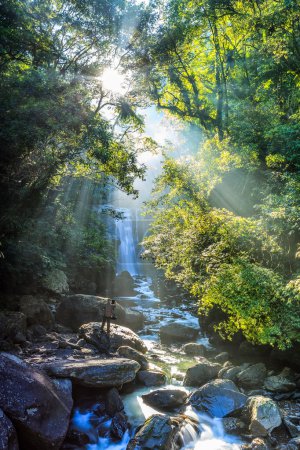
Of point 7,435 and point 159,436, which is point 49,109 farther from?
point 159,436

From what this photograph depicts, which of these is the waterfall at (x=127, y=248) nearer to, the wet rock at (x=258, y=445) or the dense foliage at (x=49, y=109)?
the dense foliage at (x=49, y=109)

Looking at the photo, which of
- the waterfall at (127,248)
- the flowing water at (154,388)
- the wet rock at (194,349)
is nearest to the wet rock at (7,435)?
the flowing water at (154,388)

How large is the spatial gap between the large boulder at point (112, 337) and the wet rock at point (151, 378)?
1.65m

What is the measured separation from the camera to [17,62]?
13461mm

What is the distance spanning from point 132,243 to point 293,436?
3562cm

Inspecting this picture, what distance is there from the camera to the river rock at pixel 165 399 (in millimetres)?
8527

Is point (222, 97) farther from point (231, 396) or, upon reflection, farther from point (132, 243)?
point (132, 243)

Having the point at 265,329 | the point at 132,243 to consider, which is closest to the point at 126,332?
the point at 265,329

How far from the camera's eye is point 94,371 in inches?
317

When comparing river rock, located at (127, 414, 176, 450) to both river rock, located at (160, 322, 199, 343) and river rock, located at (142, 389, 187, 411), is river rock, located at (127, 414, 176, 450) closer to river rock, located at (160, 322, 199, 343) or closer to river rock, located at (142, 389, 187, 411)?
river rock, located at (142, 389, 187, 411)

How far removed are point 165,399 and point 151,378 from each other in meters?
1.53

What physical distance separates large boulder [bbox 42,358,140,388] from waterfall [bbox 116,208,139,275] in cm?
2682

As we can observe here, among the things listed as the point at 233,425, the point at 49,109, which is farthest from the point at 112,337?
the point at 49,109

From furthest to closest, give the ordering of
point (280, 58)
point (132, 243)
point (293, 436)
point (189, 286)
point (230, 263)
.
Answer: point (132, 243)
point (280, 58)
point (189, 286)
point (230, 263)
point (293, 436)
